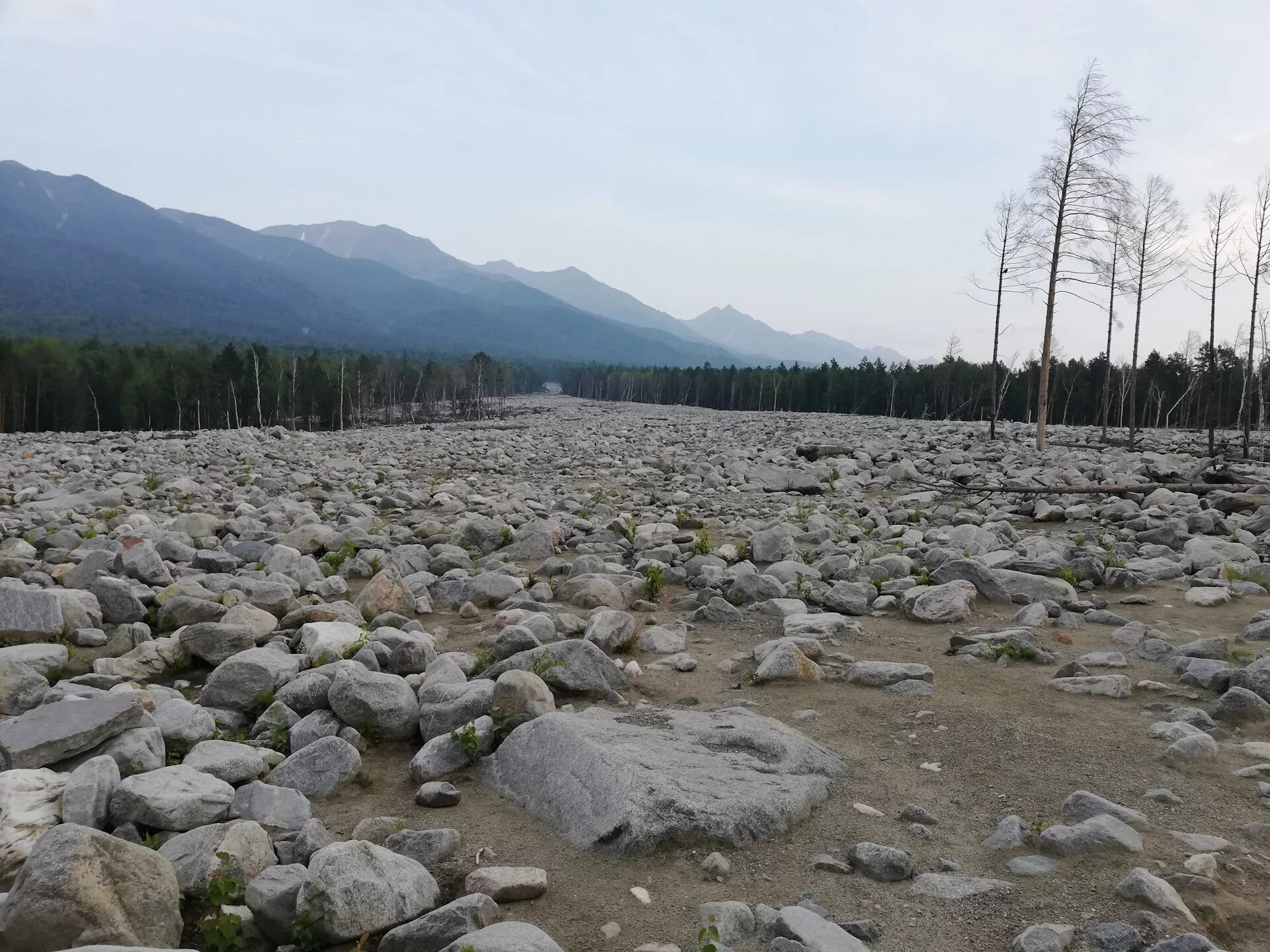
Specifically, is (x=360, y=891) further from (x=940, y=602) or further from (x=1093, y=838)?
(x=940, y=602)

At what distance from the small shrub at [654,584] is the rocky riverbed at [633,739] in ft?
0.26

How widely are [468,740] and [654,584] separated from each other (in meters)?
3.74

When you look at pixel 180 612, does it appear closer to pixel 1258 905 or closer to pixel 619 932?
pixel 619 932

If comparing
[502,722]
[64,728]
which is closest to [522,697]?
[502,722]

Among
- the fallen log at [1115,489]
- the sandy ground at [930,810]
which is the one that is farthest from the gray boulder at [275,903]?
the fallen log at [1115,489]

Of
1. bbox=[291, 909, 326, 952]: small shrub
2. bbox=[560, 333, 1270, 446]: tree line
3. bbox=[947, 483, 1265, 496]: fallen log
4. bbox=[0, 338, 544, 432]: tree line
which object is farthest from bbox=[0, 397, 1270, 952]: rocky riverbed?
bbox=[0, 338, 544, 432]: tree line

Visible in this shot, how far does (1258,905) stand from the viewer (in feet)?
9.31

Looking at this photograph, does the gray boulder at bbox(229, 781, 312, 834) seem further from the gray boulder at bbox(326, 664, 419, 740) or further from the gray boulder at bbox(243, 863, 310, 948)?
the gray boulder at bbox(326, 664, 419, 740)

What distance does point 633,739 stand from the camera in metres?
3.97

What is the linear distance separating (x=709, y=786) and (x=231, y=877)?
6.41 ft

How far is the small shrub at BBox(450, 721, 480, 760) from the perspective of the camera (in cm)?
409

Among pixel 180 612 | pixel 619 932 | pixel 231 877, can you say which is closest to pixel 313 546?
pixel 180 612

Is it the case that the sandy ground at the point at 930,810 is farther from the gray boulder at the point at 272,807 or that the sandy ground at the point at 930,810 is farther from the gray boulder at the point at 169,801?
the gray boulder at the point at 169,801

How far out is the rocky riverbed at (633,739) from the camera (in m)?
2.76
